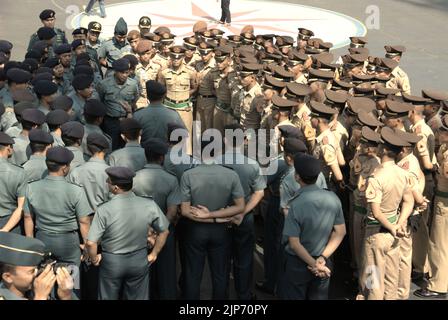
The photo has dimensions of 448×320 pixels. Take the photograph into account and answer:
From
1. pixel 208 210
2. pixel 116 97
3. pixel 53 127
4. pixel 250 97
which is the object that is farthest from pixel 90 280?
pixel 250 97

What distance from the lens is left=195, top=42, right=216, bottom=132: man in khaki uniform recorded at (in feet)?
43.1

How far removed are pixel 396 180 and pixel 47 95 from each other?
473cm

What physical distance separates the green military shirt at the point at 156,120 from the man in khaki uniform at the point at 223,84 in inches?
85.3

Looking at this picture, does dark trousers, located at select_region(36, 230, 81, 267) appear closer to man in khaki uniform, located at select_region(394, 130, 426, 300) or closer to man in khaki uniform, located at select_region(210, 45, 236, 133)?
man in khaki uniform, located at select_region(394, 130, 426, 300)

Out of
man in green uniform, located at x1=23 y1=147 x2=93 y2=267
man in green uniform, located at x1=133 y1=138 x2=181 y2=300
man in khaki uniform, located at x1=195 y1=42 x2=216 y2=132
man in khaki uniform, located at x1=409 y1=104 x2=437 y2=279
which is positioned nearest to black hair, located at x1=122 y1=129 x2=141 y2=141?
man in green uniform, located at x1=133 y1=138 x2=181 y2=300

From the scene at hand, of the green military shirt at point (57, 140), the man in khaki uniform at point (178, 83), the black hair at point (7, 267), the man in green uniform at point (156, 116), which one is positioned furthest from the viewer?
the man in khaki uniform at point (178, 83)

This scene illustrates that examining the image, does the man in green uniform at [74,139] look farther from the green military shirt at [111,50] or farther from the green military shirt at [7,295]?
the green military shirt at [111,50]

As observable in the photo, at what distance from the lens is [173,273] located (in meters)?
8.24

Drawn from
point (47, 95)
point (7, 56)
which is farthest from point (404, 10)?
point (47, 95)

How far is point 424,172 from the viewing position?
9148mm

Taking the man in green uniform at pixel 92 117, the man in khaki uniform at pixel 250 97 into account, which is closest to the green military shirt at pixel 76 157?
the man in green uniform at pixel 92 117

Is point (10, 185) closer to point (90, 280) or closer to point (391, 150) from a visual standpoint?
point (90, 280)

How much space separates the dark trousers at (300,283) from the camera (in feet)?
24.0
